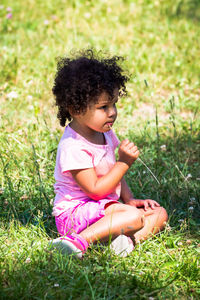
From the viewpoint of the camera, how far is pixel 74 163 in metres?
2.37

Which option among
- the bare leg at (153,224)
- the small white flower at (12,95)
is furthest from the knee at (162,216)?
the small white flower at (12,95)

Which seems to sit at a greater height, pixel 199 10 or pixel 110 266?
pixel 199 10

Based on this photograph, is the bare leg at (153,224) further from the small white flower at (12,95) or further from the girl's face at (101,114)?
the small white flower at (12,95)

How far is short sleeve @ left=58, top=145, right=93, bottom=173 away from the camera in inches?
93.1

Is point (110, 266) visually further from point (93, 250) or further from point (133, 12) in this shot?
point (133, 12)

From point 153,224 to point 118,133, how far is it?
120cm

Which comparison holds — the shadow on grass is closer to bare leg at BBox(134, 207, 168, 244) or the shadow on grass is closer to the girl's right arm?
bare leg at BBox(134, 207, 168, 244)

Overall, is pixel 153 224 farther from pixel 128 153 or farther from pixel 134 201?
pixel 128 153

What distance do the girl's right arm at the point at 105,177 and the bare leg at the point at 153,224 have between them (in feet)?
1.18

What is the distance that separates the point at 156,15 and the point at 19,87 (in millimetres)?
2503

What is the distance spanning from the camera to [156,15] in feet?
19.6

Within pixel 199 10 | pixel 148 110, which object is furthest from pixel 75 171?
pixel 199 10

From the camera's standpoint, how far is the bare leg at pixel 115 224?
236cm

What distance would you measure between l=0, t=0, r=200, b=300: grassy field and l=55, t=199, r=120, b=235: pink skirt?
0.45 feet
